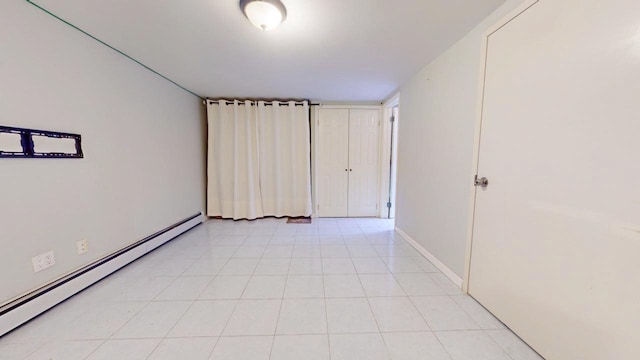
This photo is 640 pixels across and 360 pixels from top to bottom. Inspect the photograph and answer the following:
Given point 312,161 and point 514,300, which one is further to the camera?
point 312,161

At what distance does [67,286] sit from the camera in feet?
5.76

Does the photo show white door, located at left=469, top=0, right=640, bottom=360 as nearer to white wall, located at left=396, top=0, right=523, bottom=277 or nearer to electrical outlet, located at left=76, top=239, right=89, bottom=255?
white wall, located at left=396, top=0, right=523, bottom=277

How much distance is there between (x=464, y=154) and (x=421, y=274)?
3.94 feet

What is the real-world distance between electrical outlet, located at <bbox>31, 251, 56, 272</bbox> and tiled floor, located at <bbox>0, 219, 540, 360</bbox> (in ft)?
1.10

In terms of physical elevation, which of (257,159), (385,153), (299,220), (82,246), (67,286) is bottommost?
(299,220)

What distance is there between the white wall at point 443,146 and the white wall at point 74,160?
3251 millimetres

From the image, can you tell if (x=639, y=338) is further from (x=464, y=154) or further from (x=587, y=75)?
(x=464, y=154)

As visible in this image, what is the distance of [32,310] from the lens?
5.03ft

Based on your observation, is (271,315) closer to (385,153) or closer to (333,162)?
(333,162)

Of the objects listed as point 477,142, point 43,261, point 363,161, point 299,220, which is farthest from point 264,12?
point 299,220

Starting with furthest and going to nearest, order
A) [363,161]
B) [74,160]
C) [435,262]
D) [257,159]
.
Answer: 1. [363,161]
2. [257,159]
3. [435,262]
4. [74,160]

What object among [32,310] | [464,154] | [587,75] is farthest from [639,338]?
[32,310]

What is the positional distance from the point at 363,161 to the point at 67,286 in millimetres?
3885

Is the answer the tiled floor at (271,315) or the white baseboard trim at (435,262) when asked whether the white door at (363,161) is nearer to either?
the white baseboard trim at (435,262)
